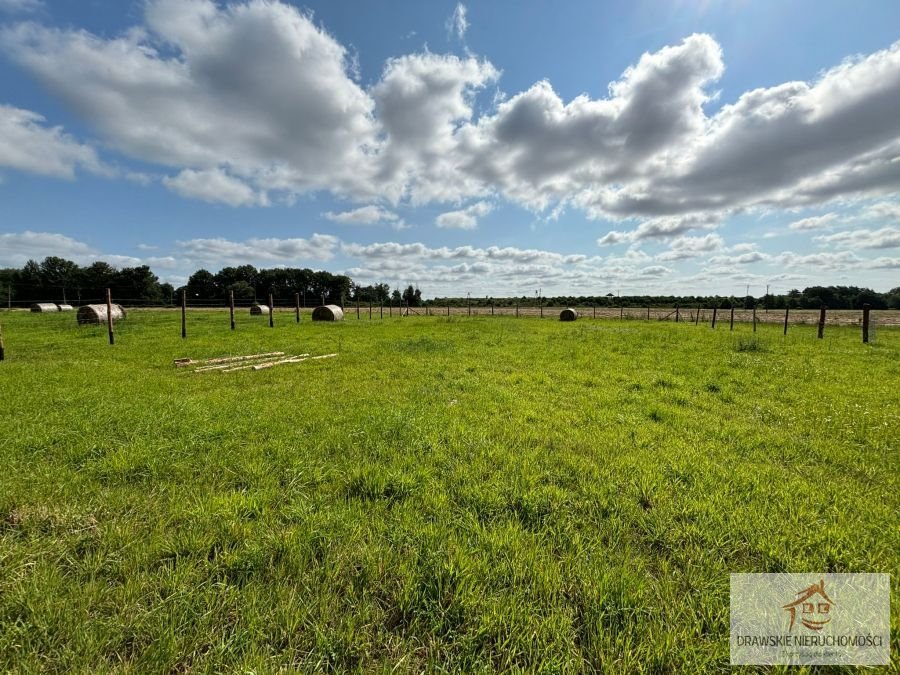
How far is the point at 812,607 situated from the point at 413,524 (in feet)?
8.52

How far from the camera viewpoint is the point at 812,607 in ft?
6.96

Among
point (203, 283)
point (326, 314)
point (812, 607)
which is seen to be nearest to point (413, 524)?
point (812, 607)

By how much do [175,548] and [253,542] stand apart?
51 centimetres

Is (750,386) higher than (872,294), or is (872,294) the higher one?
(872,294)

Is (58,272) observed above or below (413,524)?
above

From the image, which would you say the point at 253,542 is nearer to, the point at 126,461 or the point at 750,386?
the point at 126,461

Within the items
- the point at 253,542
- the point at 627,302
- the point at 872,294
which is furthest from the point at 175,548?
the point at 872,294

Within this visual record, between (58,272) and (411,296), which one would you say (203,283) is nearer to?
(58,272)

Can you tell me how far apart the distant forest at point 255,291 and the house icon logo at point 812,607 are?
213ft

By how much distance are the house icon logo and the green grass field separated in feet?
0.61

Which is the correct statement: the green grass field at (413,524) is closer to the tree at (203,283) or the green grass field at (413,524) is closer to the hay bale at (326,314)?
the hay bale at (326,314)

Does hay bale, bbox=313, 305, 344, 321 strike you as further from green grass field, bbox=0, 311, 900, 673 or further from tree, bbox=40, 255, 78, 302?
tree, bbox=40, 255, 78, 302

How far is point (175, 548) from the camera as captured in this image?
7.89 feet

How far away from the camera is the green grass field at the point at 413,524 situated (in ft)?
5.93
